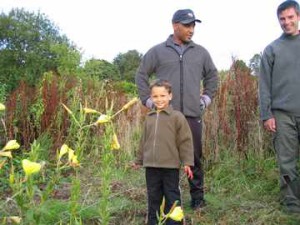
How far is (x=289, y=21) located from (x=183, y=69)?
929 millimetres

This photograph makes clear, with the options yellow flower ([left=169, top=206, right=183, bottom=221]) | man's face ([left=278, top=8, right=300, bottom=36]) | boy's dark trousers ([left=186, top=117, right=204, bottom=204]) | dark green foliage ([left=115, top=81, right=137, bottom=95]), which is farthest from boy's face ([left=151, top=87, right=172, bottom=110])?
dark green foliage ([left=115, top=81, right=137, bottom=95])

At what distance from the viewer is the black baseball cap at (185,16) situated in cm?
389

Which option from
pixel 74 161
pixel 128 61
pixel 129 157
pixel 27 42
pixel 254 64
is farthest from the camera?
pixel 128 61

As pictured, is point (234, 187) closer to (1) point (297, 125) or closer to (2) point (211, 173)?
(2) point (211, 173)

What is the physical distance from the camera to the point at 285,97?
4.04m

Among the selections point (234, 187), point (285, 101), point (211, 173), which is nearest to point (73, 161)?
point (285, 101)

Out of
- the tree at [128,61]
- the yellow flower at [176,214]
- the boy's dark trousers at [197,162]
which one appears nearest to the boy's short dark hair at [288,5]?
the boy's dark trousers at [197,162]

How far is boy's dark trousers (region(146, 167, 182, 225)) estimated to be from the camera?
3537mm

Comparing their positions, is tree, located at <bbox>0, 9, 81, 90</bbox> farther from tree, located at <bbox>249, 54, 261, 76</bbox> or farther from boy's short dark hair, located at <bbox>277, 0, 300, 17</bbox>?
boy's short dark hair, located at <bbox>277, 0, 300, 17</bbox>

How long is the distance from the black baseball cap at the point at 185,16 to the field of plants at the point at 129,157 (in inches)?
42.3

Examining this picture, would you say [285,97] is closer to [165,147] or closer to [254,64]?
[165,147]

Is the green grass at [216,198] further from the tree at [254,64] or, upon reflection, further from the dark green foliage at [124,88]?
the dark green foliage at [124,88]

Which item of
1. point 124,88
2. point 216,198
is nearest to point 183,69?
point 216,198

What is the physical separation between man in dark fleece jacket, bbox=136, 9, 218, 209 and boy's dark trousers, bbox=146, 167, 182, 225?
58 centimetres
